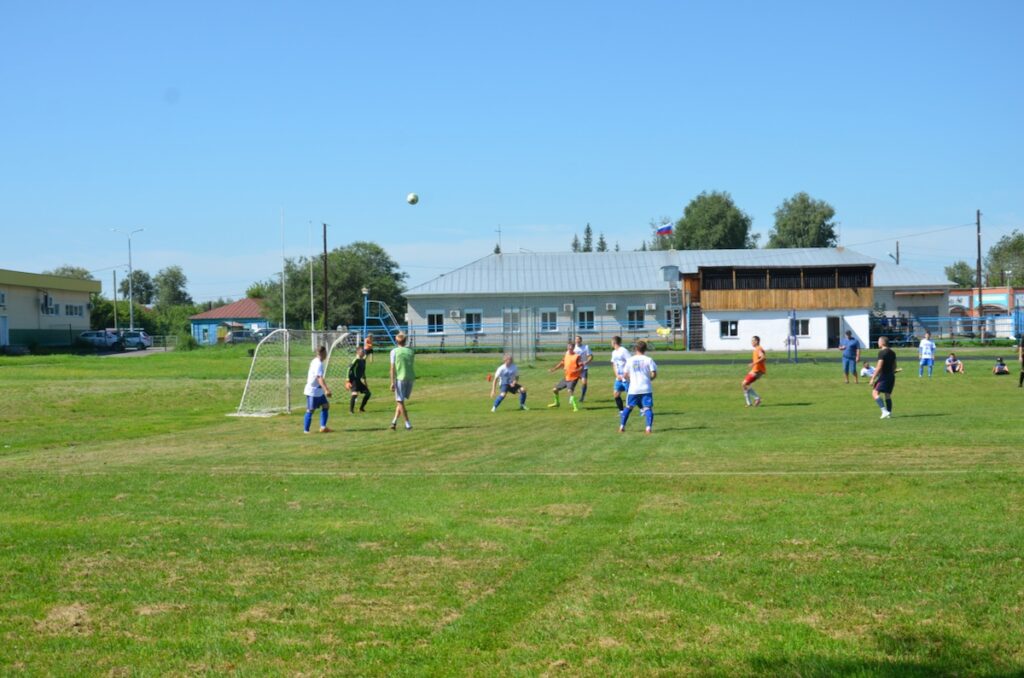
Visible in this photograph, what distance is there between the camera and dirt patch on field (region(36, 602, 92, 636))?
6.75m

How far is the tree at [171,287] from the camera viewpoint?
556 ft

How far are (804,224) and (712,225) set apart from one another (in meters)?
10.5

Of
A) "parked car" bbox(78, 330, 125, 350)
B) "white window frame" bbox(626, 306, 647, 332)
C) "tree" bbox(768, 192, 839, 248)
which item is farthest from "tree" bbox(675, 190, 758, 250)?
"parked car" bbox(78, 330, 125, 350)

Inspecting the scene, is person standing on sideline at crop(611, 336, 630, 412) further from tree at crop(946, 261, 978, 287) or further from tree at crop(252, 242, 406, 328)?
tree at crop(946, 261, 978, 287)

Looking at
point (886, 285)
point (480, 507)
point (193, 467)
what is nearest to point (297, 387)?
point (193, 467)

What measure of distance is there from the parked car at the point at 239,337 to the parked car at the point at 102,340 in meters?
8.35

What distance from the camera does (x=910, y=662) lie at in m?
5.82

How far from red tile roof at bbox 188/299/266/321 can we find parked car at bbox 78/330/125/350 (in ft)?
128

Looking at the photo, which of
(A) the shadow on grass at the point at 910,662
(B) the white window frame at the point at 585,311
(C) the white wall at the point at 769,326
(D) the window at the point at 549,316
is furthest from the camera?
(D) the window at the point at 549,316

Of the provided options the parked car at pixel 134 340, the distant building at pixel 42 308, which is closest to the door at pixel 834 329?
the parked car at pixel 134 340

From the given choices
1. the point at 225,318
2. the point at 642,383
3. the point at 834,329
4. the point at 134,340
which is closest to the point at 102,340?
the point at 134,340

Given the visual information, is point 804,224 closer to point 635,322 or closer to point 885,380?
point 635,322

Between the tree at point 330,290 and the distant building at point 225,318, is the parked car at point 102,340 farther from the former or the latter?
the distant building at point 225,318

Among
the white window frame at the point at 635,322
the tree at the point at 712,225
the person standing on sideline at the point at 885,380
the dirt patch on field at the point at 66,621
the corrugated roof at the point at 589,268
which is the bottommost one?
the dirt patch on field at the point at 66,621
